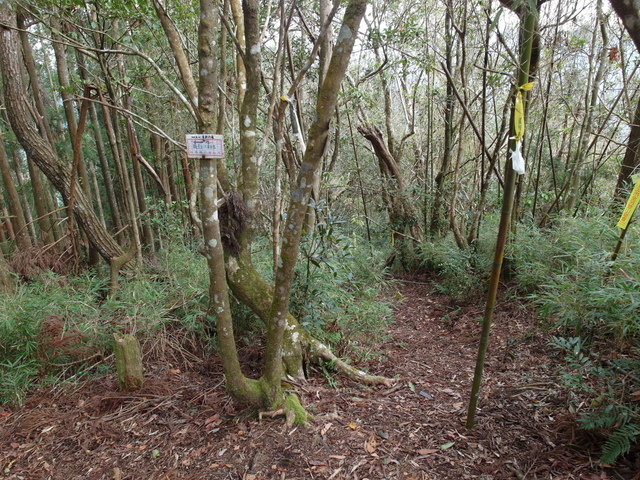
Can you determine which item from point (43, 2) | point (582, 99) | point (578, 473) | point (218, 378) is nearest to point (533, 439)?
point (578, 473)

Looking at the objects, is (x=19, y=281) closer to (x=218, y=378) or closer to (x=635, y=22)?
(x=218, y=378)

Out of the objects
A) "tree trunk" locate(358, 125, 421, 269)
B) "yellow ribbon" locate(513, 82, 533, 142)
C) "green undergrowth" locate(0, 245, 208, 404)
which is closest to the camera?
"yellow ribbon" locate(513, 82, 533, 142)

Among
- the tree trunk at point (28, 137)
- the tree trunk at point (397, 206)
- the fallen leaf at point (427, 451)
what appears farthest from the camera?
the tree trunk at point (397, 206)

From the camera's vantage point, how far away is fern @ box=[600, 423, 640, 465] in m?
1.65

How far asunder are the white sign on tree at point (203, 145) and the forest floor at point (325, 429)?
1.77 m

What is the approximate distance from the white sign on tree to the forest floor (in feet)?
5.81

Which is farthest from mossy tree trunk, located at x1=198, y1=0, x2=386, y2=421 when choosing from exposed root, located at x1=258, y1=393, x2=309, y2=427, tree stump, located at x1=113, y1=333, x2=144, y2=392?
tree stump, located at x1=113, y1=333, x2=144, y2=392

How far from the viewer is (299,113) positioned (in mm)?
5273

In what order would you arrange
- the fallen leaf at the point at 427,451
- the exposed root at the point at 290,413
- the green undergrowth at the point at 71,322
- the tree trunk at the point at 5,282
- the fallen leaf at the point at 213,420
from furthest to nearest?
the tree trunk at the point at 5,282
the green undergrowth at the point at 71,322
the fallen leaf at the point at 213,420
the exposed root at the point at 290,413
the fallen leaf at the point at 427,451

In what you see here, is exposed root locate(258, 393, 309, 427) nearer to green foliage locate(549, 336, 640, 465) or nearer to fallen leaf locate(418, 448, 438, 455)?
fallen leaf locate(418, 448, 438, 455)

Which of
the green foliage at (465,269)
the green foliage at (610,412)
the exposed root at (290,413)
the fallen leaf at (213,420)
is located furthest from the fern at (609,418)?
the green foliage at (465,269)

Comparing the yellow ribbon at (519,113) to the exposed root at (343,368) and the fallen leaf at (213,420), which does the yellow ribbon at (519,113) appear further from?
the fallen leaf at (213,420)

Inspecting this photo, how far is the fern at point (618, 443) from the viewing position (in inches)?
65.1

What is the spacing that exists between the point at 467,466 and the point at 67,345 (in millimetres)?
3256
